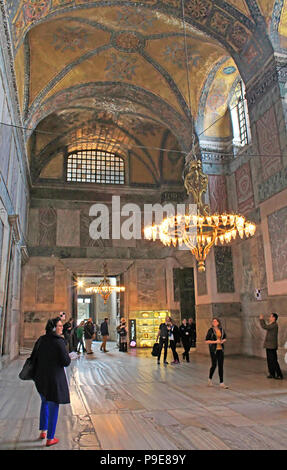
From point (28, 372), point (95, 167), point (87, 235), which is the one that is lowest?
point (28, 372)

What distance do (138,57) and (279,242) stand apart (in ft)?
23.9

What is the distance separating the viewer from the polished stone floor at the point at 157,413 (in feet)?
10.9

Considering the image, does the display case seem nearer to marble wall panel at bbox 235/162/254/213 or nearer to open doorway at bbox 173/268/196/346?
open doorway at bbox 173/268/196/346

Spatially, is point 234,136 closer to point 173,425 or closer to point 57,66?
point 57,66

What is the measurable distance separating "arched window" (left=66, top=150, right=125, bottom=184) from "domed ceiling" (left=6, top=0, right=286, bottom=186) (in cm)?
214

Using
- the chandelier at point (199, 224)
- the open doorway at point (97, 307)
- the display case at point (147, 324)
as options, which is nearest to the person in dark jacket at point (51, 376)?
the chandelier at point (199, 224)

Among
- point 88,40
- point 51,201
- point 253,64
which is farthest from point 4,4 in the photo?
point 51,201

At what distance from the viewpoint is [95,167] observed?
1662cm

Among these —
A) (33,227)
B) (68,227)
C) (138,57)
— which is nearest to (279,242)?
(138,57)

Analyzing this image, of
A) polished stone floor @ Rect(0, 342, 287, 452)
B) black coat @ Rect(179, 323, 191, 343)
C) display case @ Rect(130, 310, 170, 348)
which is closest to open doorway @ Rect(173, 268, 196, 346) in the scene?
display case @ Rect(130, 310, 170, 348)

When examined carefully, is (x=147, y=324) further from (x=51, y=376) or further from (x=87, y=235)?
(x=51, y=376)

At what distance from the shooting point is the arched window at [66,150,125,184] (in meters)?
16.3

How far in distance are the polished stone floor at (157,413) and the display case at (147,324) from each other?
289 inches

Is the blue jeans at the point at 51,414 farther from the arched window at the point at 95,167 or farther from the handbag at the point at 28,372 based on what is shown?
the arched window at the point at 95,167
